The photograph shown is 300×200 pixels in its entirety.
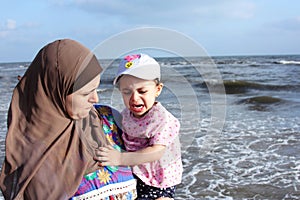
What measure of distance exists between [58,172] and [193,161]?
14.6 ft

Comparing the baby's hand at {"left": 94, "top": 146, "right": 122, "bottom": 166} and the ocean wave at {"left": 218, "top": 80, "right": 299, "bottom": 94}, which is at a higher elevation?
the baby's hand at {"left": 94, "top": 146, "right": 122, "bottom": 166}

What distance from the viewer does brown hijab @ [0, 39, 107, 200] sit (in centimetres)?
174

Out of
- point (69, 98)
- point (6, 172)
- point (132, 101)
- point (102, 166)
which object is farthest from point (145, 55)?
point (6, 172)

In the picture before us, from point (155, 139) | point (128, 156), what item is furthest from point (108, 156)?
point (155, 139)

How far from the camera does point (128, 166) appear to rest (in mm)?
1957

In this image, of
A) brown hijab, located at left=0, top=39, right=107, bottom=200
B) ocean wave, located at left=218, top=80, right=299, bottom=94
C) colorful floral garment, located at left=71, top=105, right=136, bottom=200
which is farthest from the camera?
ocean wave, located at left=218, top=80, right=299, bottom=94

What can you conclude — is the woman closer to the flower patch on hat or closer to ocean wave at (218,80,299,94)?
the flower patch on hat

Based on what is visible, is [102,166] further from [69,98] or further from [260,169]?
[260,169]

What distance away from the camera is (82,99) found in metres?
1.77

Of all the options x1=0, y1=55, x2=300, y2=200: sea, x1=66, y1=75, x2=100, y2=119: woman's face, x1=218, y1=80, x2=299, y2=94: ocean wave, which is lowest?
x1=218, y1=80, x2=299, y2=94: ocean wave

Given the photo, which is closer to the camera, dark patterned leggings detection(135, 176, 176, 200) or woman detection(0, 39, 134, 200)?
woman detection(0, 39, 134, 200)

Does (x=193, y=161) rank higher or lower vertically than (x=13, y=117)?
lower

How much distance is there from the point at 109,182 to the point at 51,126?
0.38 m

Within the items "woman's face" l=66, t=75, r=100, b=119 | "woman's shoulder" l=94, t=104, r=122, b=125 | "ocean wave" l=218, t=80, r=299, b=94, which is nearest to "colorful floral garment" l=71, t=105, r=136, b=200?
"woman's shoulder" l=94, t=104, r=122, b=125
